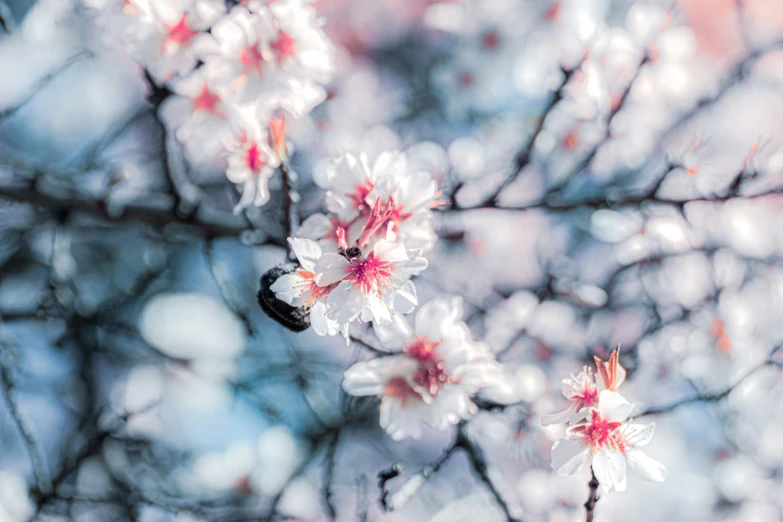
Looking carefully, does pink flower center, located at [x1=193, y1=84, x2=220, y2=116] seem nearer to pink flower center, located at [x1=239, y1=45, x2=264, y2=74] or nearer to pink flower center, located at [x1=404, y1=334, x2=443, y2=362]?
pink flower center, located at [x1=239, y1=45, x2=264, y2=74]

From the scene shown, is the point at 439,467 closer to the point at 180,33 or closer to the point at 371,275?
the point at 371,275

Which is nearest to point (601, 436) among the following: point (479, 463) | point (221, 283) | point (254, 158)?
point (479, 463)

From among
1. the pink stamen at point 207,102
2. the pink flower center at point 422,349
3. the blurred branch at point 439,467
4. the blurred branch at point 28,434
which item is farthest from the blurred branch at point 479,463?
the blurred branch at point 28,434

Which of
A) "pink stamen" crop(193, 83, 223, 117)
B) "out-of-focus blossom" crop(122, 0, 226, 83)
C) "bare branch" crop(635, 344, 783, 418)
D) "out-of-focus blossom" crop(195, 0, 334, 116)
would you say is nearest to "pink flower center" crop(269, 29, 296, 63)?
"out-of-focus blossom" crop(195, 0, 334, 116)

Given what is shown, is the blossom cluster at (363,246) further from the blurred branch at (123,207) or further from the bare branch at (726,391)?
the bare branch at (726,391)

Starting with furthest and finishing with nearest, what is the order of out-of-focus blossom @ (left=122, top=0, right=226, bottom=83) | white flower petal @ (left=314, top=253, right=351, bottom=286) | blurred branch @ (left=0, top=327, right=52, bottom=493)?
blurred branch @ (left=0, top=327, right=52, bottom=493), out-of-focus blossom @ (left=122, top=0, right=226, bottom=83), white flower petal @ (left=314, top=253, right=351, bottom=286)

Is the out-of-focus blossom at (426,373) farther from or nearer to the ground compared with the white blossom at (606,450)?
nearer to the ground

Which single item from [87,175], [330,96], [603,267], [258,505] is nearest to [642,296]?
[603,267]
